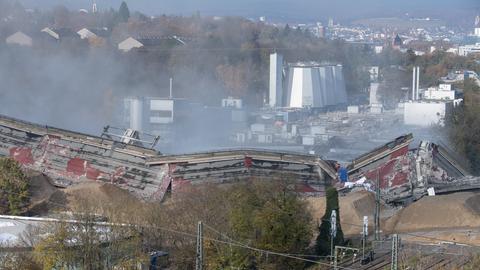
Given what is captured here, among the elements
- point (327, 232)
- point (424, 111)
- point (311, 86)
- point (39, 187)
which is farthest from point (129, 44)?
point (327, 232)

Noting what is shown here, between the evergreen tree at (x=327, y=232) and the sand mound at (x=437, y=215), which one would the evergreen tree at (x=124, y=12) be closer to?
the sand mound at (x=437, y=215)

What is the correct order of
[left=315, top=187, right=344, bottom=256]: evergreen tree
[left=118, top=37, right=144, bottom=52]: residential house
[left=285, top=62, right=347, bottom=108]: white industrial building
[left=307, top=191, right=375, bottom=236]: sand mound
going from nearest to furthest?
[left=315, top=187, right=344, bottom=256]: evergreen tree, [left=307, top=191, right=375, bottom=236]: sand mound, [left=285, top=62, right=347, bottom=108]: white industrial building, [left=118, top=37, right=144, bottom=52]: residential house

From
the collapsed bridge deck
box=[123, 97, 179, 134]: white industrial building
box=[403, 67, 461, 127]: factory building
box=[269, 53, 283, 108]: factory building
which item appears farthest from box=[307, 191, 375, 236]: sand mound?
box=[269, 53, 283, 108]: factory building

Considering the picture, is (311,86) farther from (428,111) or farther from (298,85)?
(428,111)

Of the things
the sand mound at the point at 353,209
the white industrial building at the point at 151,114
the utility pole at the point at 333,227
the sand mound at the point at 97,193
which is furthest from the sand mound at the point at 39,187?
the white industrial building at the point at 151,114

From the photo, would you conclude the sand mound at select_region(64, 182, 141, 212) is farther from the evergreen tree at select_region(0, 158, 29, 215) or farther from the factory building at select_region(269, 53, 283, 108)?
the factory building at select_region(269, 53, 283, 108)

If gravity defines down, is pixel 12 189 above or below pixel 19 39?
below

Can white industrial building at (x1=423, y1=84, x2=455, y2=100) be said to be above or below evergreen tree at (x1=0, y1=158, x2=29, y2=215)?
above

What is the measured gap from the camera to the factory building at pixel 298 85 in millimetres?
21922

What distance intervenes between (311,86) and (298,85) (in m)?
0.36

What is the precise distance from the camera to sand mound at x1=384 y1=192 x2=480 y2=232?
8.31m

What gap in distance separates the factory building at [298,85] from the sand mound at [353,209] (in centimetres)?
1272

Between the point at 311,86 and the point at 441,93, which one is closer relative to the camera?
the point at 441,93

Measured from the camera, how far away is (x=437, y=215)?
841 centimetres
